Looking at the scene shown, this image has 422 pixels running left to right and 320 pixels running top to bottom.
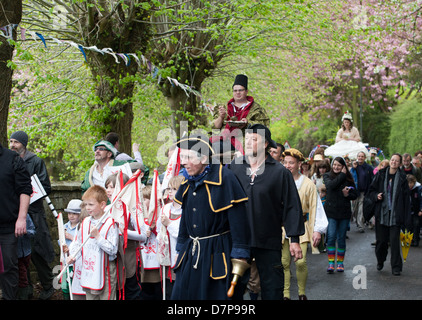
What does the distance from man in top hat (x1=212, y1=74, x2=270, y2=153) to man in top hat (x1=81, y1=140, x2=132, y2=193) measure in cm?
147

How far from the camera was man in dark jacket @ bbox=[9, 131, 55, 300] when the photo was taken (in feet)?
27.6

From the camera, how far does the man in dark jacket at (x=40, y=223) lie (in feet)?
27.6

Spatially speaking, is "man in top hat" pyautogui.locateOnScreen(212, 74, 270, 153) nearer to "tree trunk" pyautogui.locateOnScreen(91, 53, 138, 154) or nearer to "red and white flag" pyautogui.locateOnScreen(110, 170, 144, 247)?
"red and white flag" pyautogui.locateOnScreen(110, 170, 144, 247)

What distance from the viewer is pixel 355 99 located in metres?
35.4

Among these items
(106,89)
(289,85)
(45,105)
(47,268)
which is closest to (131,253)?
(47,268)

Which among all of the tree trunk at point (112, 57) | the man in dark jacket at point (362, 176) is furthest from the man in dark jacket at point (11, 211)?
the man in dark jacket at point (362, 176)

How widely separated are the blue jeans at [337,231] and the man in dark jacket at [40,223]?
4990mm

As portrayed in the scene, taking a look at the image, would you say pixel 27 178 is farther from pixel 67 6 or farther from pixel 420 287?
pixel 67 6

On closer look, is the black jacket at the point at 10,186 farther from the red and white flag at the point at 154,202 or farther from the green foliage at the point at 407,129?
the green foliage at the point at 407,129

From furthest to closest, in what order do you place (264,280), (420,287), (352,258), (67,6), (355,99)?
1. (355,99)
2. (67,6)
3. (352,258)
4. (420,287)
5. (264,280)

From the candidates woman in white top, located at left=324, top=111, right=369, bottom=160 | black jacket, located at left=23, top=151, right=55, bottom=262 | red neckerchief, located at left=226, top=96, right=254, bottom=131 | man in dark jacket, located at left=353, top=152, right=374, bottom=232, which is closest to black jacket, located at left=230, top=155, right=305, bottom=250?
red neckerchief, located at left=226, top=96, right=254, bottom=131

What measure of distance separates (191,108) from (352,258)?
917 cm

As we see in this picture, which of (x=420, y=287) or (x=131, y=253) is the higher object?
(x=131, y=253)

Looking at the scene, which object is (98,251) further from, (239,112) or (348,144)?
(348,144)
